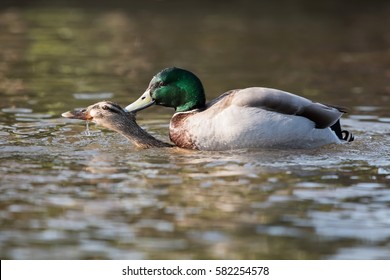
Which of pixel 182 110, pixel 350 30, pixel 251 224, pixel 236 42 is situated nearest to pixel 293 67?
pixel 236 42

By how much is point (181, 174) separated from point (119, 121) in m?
1.34

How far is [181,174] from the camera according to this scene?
785 cm

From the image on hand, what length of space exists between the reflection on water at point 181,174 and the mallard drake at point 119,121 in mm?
122

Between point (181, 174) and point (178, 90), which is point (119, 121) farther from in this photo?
point (181, 174)

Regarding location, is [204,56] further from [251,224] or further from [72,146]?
[251,224]

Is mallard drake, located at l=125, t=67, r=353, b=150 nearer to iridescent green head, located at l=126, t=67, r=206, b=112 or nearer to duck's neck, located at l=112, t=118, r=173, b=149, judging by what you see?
iridescent green head, located at l=126, t=67, r=206, b=112

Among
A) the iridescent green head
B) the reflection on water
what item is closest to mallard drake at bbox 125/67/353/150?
the iridescent green head

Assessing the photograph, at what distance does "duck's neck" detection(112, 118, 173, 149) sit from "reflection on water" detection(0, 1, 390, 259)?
11 cm

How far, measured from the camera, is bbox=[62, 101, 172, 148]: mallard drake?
8930 millimetres

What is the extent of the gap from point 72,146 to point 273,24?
10.5 metres

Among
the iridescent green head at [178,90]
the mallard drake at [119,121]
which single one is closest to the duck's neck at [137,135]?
the mallard drake at [119,121]

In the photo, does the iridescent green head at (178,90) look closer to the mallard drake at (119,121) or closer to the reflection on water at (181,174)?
the mallard drake at (119,121)

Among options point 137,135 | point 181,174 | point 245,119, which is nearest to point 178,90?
point 137,135

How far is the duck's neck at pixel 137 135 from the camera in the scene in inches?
351
